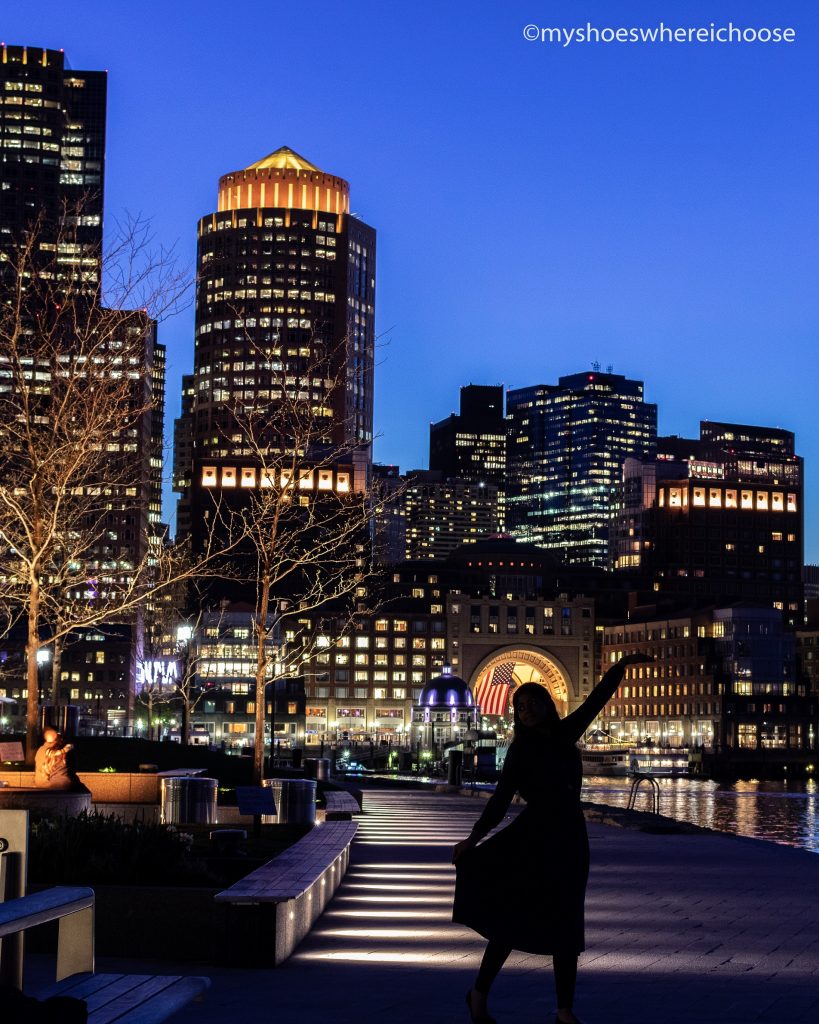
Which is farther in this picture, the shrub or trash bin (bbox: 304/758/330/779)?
trash bin (bbox: 304/758/330/779)

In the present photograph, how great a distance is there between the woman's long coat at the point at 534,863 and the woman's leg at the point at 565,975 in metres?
0.06

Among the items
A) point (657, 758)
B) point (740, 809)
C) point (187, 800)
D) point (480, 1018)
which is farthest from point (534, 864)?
point (657, 758)

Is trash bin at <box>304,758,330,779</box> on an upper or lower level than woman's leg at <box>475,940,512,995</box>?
lower

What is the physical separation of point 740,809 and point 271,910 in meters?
85.4

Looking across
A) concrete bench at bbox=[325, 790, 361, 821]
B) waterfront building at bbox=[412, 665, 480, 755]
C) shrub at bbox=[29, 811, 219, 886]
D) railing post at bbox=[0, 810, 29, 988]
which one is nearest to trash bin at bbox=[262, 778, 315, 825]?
concrete bench at bbox=[325, 790, 361, 821]

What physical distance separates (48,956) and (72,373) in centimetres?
1914

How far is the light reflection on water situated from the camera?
71375mm

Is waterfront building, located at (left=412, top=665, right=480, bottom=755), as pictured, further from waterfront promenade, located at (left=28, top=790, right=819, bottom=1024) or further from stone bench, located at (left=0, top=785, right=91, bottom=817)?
waterfront promenade, located at (left=28, top=790, right=819, bottom=1024)

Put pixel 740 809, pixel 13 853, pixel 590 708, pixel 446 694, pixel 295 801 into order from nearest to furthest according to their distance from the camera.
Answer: pixel 13 853 < pixel 590 708 < pixel 295 801 < pixel 740 809 < pixel 446 694

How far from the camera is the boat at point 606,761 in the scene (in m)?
160

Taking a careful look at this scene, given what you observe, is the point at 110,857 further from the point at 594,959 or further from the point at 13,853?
the point at 13,853

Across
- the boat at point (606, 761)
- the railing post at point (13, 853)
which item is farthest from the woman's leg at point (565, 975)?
the boat at point (606, 761)

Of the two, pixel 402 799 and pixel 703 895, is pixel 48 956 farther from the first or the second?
pixel 402 799

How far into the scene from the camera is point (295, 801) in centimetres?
2694
